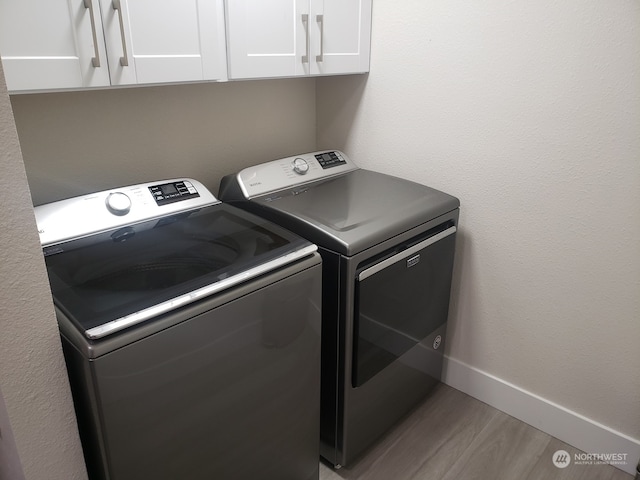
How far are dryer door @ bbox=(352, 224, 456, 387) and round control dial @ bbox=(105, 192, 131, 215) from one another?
724 mm

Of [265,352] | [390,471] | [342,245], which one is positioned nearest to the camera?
[265,352]

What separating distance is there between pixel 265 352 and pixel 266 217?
0.51 meters

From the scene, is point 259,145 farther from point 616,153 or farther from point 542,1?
point 616,153

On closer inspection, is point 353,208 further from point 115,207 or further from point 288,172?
point 115,207

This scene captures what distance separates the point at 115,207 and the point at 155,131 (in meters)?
0.38

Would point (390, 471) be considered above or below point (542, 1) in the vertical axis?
below

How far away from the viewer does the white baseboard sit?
175 centimetres

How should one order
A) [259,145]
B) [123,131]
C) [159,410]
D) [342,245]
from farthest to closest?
[259,145] → [123,131] → [342,245] → [159,410]

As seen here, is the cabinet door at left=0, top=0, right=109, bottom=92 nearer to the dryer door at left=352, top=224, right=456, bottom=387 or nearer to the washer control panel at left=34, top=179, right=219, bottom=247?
the washer control panel at left=34, top=179, right=219, bottom=247

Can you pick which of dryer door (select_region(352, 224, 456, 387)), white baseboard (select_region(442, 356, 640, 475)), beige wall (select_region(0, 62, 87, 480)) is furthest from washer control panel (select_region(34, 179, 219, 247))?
white baseboard (select_region(442, 356, 640, 475))

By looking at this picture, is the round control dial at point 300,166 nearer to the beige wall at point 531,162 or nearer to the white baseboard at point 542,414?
the beige wall at point 531,162

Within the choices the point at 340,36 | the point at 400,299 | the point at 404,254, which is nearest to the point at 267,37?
the point at 340,36

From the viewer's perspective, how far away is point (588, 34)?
1461 millimetres

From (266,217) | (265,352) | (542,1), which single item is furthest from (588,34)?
(265,352)
